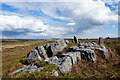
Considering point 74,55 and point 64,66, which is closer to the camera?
point 64,66

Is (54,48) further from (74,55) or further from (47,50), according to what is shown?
(74,55)

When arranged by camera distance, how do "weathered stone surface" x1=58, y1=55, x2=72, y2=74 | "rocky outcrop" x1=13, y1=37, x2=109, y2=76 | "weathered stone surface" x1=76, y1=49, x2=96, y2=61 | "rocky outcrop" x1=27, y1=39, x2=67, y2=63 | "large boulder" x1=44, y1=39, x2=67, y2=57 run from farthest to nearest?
"large boulder" x1=44, y1=39, x2=67, y2=57
"rocky outcrop" x1=27, y1=39, x2=67, y2=63
"weathered stone surface" x1=76, y1=49, x2=96, y2=61
"rocky outcrop" x1=13, y1=37, x2=109, y2=76
"weathered stone surface" x1=58, y1=55, x2=72, y2=74

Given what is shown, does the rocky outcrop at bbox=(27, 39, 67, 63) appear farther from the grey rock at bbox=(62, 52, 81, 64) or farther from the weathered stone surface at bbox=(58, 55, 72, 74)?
the weathered stone surface at bbox=(58, 55, 72, 74)

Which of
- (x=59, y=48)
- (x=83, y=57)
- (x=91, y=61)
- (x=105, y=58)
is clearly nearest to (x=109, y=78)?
(x=91, y=61)

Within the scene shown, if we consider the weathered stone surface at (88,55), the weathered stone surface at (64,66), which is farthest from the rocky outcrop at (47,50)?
the weathered stone surface at (64,66)

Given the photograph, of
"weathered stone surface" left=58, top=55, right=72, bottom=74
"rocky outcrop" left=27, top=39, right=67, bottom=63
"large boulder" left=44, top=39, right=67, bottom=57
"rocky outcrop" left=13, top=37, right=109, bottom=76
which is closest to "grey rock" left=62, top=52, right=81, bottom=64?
"rocky outcrop" left=13, top=37, right=109, bottom=76

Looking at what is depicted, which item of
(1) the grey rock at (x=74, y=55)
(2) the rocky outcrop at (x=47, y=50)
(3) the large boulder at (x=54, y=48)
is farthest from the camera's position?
(3) the large boulder at (x=54, y=48)

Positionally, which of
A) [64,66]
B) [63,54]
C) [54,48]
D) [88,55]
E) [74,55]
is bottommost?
[64,66]

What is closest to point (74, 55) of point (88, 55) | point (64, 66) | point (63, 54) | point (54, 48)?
point (63, 54)

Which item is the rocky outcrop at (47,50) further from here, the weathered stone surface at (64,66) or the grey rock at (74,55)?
the weathered stone surface at (64,66)

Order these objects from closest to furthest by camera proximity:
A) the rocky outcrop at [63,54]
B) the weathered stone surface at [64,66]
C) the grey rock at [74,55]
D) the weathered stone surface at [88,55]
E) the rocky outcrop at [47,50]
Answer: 1. the weathered stone surface at [64,66]
2. the rocky outcrop at [63,54]
3. the grey rock at [74,55]
4. the weathered stone surface at [88,55]
5. the rocky outcrop at [47,50]

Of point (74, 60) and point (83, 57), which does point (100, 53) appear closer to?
point (83, 57)

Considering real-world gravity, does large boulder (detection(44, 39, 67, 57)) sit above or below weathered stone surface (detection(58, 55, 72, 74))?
above

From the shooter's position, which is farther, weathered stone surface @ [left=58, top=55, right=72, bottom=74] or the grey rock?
the grey rock
